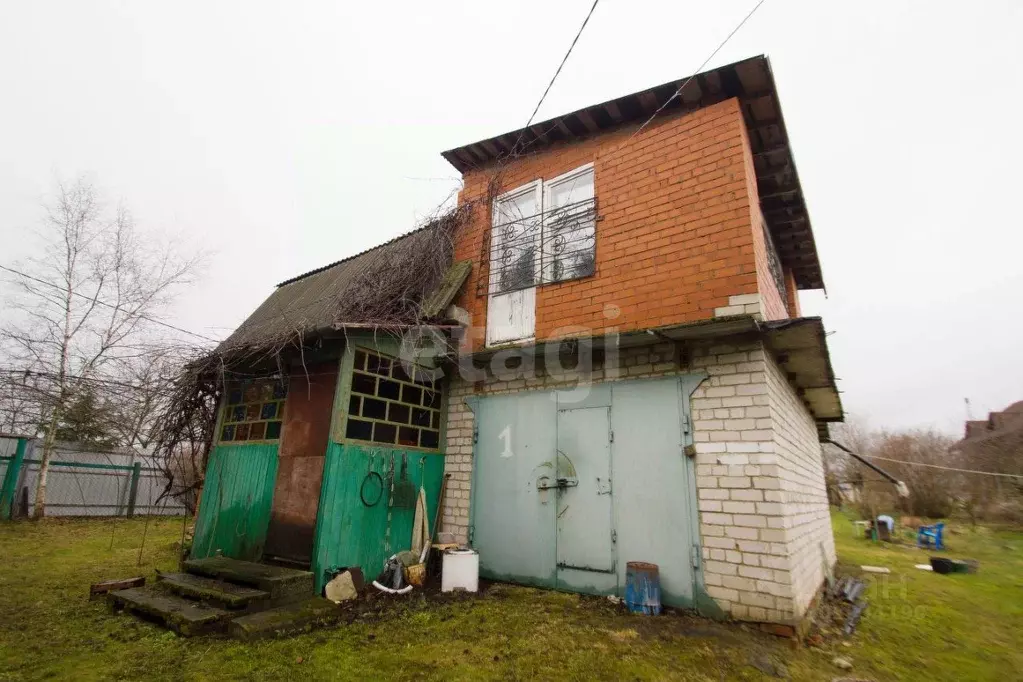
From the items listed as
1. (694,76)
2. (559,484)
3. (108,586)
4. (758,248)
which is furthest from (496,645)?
(694,76)

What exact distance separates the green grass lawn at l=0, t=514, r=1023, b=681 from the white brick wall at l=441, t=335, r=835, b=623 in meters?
0.35

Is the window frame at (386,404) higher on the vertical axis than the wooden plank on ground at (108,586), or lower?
higher

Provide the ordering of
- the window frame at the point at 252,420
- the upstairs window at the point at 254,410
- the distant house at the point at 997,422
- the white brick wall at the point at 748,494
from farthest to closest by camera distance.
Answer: the distant house at the point at 997,422, the upstairs window at the point at 254,410, the window frame at the point at 252,420, the white brick wall at the point at 748,494

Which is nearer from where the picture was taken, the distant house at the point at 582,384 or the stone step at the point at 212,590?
the stone step at the point at 212,590

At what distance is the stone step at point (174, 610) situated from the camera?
11.3ft

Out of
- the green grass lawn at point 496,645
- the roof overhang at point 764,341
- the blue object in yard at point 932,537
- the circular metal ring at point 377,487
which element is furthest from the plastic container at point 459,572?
the blue object in yard at point 932,537

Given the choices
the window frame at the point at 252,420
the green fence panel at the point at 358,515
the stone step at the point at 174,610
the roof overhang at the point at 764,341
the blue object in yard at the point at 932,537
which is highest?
the roof overhang at the point at 764,341

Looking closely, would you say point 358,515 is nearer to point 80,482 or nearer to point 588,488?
point 588,488

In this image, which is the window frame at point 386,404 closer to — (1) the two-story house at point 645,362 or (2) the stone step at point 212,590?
(1) the two-story house at point 645,362

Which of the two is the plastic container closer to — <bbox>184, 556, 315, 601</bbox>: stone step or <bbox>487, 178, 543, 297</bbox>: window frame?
<bbox>184, 556, 315, 601</bbox>: stone step

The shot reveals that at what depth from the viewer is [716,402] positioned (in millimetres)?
4281

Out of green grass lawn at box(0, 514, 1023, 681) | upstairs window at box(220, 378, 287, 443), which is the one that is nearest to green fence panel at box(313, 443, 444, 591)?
green grass lawn at box(0, 514, 1023, 681)

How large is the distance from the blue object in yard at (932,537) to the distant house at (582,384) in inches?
337

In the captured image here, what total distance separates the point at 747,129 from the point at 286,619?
6.72 metres
